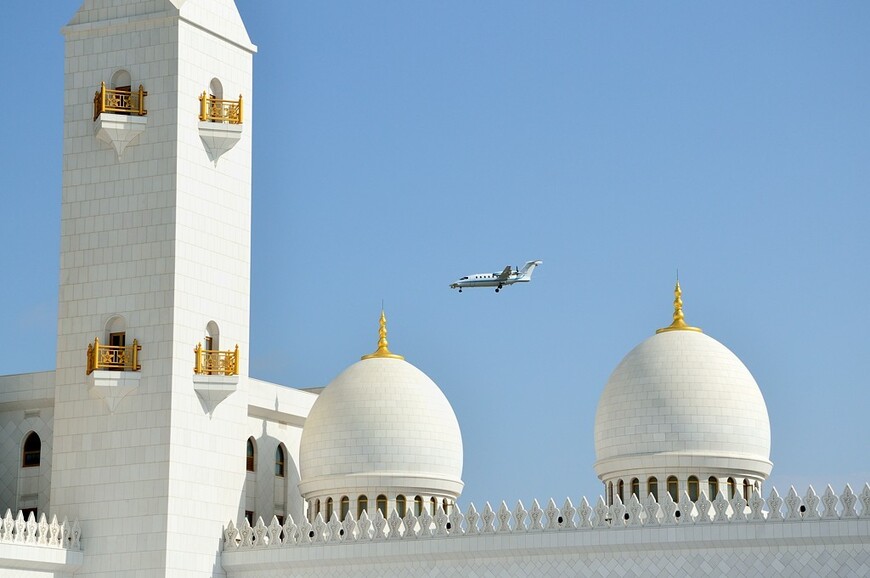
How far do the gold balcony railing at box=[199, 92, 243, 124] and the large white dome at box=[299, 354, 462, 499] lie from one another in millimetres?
7023

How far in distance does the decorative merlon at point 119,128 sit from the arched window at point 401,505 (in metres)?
10.2

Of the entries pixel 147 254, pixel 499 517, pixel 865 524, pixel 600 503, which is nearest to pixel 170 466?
pixel 147 254

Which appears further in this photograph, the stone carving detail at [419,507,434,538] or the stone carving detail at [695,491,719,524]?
the stone carving detail at [419,507,434,538]

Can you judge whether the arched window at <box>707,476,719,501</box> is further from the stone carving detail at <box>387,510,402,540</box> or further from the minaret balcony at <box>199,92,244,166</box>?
the minaret balcony at <box>199,92,244,166</box>

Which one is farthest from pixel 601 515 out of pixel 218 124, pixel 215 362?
pixel 218 124

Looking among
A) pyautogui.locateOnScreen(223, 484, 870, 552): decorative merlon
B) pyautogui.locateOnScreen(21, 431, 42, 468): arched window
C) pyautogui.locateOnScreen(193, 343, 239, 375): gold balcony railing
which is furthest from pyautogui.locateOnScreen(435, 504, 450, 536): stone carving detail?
pyautogui.locateOnScreen(21, 431, 42, 468): arched window

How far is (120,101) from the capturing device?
35906 millimetres

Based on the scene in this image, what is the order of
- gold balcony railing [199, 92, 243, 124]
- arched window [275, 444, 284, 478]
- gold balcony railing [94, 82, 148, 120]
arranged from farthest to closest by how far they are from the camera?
arched window [275, 444, 284, 478]
gold balcony railing [199, 92, 243, 124]
gold balcony railing [94, 82, 148, 120]

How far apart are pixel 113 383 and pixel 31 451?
4.93 m

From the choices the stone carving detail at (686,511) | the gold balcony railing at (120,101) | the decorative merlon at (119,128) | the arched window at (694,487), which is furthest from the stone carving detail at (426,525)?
the gold balcony railing at (120,101)

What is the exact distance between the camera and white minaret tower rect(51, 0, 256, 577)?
34250mm

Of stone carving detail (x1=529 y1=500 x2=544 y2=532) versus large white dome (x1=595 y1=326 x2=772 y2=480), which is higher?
large white dome (x1=595 y1=326 x2=772 y2=480)

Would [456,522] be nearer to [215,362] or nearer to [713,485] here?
[713,485]

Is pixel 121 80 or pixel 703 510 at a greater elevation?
pixel 121 80
